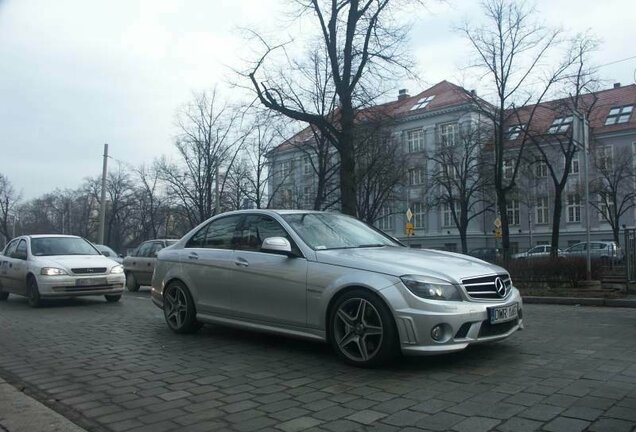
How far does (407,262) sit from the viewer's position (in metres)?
5.39

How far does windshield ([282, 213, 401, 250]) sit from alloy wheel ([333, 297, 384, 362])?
88 cm

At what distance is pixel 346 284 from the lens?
5379 millimetres

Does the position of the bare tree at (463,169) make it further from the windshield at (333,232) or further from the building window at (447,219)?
the windshield at (333,232)

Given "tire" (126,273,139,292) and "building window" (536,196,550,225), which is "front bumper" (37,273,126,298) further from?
"building window" (536,196,550,225)

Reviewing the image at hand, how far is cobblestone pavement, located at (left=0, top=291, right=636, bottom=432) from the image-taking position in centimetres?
383

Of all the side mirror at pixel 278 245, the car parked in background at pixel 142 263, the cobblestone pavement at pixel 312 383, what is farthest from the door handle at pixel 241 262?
the car parked in background at pixel 142 263

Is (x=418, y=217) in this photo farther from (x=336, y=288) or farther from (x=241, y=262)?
(x=336, y=288)

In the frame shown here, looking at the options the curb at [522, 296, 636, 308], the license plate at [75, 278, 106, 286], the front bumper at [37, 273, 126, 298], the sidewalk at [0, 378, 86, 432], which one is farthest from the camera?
the license plate at [75, 278, 106, 286]

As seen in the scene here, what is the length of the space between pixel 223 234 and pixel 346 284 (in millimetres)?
2328

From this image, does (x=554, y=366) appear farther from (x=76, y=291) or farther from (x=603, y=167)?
(x=603, y=167)

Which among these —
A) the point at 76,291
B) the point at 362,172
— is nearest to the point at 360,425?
the point at 76,291

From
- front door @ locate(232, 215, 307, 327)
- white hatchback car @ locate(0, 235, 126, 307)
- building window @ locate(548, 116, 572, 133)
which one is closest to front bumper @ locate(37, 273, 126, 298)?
white hatchback car @ locate(0, 235, 126, 307)

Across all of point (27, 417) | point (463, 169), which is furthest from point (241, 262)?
point (463, 169)

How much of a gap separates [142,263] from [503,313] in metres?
12.8
